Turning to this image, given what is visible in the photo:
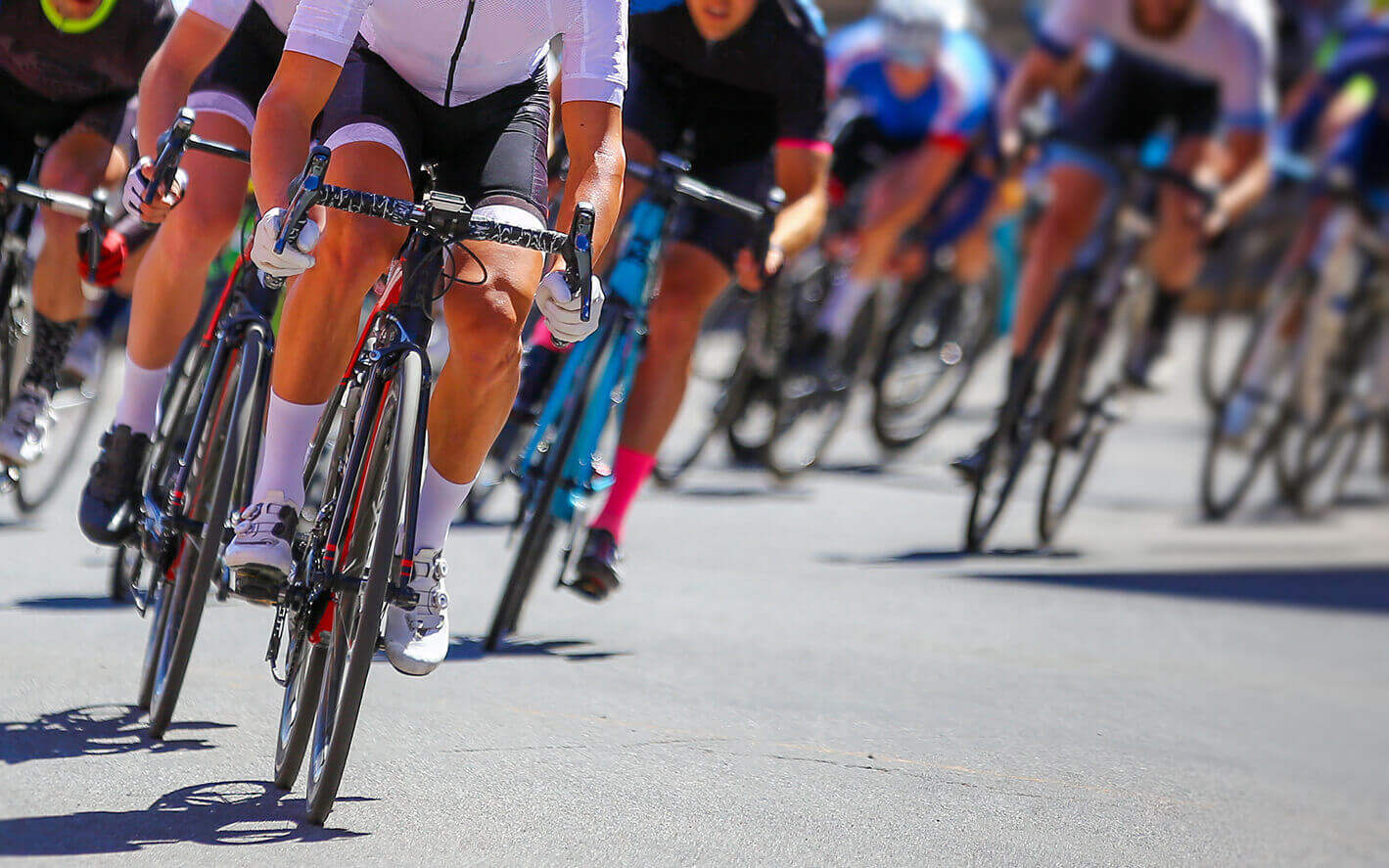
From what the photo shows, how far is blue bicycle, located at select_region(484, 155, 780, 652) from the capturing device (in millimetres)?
5848

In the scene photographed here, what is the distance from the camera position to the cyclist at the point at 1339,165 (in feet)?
35.0

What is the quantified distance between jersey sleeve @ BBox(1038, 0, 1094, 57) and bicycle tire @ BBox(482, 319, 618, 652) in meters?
3.78

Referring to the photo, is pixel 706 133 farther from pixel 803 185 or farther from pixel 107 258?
pixel 107 258

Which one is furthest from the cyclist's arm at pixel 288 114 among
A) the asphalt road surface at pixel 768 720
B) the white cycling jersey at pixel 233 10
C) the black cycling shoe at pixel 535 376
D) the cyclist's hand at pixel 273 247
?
the black cycling shoe at pixel 535 376

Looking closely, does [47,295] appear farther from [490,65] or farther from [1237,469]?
[1237,469]

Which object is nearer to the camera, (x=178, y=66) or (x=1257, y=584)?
(x=178, y=66)

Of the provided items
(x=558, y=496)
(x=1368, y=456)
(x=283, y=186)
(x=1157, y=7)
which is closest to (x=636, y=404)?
(x=558, y=496)

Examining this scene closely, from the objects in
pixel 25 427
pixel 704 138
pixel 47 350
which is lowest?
pixel 25 427

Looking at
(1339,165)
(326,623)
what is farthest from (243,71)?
(1339,165)

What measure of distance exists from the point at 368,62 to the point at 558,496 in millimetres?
1891

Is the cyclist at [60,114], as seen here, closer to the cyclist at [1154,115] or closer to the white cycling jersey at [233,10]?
the white cycling jersey at [233,10]

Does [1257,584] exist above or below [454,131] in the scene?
below

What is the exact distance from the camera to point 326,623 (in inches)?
158

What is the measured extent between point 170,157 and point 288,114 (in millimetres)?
564
